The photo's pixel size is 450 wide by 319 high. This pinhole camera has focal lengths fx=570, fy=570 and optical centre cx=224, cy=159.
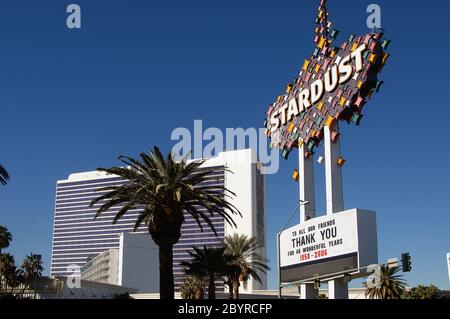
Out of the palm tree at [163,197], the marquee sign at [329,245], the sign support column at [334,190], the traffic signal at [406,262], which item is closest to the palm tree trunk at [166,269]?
the palm tree at [163,197]

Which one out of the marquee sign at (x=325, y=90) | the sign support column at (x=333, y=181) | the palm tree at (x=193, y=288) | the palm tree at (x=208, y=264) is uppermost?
the marquee sign at (x=325, y=90)

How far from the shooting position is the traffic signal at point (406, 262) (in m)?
32.4

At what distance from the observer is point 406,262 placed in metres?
32.6

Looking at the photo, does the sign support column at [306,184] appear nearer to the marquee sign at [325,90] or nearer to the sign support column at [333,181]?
the marquee sign at [325,90]

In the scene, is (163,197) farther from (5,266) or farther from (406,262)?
(5,266)

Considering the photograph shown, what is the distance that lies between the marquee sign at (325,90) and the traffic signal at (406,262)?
15153 mm

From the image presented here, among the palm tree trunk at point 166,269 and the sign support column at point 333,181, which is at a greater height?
the sign support column at point 333,181

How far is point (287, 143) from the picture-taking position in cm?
5716

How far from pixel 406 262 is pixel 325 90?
68.4ft

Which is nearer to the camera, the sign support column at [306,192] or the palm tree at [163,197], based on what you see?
the palm tree at [163,197]

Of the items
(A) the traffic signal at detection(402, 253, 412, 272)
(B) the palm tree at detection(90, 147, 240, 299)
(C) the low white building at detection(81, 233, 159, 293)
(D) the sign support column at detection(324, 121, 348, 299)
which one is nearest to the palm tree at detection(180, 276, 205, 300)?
(D) the sign support column at detection(324, 121, 348, 299)

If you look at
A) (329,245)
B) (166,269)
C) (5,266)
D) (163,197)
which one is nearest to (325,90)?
(329,245)
